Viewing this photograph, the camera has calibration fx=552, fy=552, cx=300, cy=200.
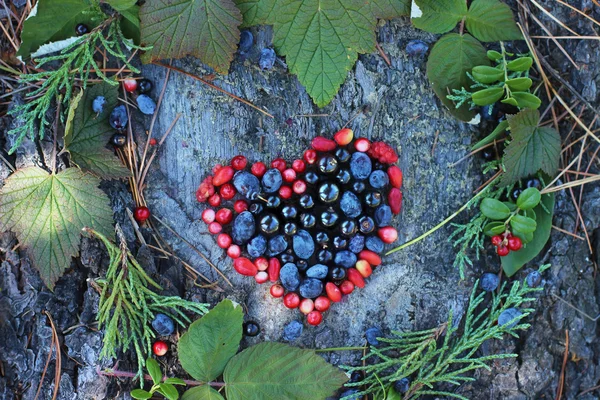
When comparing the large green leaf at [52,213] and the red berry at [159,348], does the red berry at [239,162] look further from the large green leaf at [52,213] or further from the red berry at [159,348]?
the red berry at [159,348]

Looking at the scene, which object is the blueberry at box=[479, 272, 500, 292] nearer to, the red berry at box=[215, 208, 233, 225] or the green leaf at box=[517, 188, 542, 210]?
the green leaf at box=[517, 188, 542, 210]

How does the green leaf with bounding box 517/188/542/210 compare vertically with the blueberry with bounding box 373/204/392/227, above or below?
above

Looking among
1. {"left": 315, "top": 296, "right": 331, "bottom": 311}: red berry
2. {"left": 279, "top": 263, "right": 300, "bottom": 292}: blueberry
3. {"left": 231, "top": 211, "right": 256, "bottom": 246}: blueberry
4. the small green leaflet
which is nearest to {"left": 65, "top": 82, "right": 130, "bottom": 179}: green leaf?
{"left": 231, "top": 211, "right": 256, "bottom": 246}: blueberry

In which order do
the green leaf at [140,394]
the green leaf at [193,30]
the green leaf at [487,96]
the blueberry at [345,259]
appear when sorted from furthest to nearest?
the blueberry at [345,259], the green leaf at [487,96], the green leaf at [193,30], the green leaf at [140,394]

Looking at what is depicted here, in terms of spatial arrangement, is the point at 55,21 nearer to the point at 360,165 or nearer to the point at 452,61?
the point at 360,165

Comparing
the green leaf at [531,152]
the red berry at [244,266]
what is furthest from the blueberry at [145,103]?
the green leaf at [531,152]

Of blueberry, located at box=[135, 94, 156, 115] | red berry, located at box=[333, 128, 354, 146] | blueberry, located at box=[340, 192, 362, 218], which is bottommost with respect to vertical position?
blueberry, located at box=[340, 192, 362, 218]
